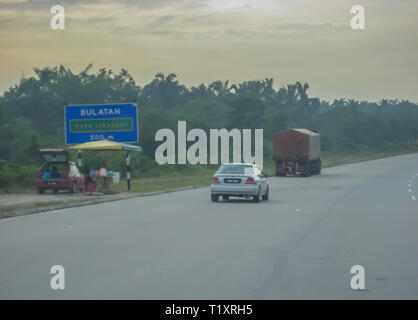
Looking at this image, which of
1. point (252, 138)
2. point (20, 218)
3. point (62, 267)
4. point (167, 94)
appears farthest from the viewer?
point (167, 94)

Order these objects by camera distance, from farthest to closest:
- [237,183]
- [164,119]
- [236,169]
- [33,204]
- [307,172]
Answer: [164,119], [307,172], [236,169], [237,183], [33,204]

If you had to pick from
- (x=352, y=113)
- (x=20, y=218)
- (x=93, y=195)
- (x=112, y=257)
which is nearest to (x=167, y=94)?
(x=352, y=113)

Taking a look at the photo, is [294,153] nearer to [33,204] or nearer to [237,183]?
[237,183]

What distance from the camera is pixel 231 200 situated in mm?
30375

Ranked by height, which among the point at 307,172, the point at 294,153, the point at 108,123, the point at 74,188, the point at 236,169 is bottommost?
the point at 307,172

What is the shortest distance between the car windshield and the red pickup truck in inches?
362

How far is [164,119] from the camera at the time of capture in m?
76.0

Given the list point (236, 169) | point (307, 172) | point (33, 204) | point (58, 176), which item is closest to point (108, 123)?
point (58, 176)

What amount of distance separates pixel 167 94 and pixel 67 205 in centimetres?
10071

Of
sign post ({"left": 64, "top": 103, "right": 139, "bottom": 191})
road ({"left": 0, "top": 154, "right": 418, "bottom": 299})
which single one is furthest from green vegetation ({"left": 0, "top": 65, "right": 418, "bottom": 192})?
road ({"left": 0, "top": 154, "right": 418, "bottom": 299})

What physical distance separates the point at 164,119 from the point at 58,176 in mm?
40356

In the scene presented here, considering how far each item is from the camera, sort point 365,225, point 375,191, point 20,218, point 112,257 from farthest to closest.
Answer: point 375,191 → point 20,218 → point 365,225 → point 112,257

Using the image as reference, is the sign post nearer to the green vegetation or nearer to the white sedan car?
the green vegetation

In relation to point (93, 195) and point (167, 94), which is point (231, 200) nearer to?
point (93, 195)
